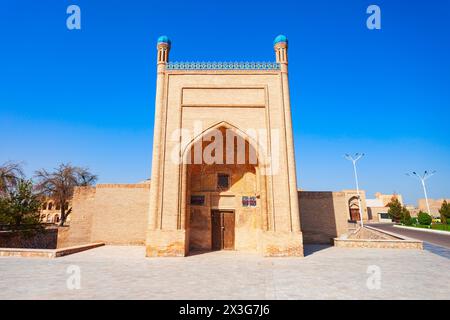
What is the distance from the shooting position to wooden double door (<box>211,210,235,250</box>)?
1162cm

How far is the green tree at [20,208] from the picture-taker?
15.0 meters

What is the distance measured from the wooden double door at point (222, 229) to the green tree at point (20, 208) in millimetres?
12280

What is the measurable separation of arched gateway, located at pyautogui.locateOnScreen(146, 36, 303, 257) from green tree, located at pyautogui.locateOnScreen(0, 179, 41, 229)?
36.1ft

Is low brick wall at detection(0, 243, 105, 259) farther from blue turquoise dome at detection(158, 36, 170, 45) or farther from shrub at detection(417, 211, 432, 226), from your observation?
shrub at detection(417, 211, 432, 226)

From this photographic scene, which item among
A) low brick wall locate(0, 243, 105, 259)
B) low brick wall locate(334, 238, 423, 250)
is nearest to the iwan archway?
low brick wall locate(334, 238, 423, 250)

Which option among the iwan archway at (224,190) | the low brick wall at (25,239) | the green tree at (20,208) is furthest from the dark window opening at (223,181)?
the low brick wall at (25,239)

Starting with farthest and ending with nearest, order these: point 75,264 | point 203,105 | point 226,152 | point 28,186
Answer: point 28,186
point 226,152
point 203,105
point 75,264

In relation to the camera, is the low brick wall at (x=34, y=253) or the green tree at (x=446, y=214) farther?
the green tree at (x=446, y=214)

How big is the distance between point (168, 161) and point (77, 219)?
6.82 metres

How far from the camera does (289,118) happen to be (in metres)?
11.1

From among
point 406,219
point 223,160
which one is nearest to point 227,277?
point 223,160

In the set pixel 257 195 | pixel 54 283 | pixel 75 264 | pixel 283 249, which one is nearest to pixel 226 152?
pixel 257 195

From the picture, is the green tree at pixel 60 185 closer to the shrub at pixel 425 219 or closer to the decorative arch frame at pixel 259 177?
the decorative arch frame at pixel 259 177
